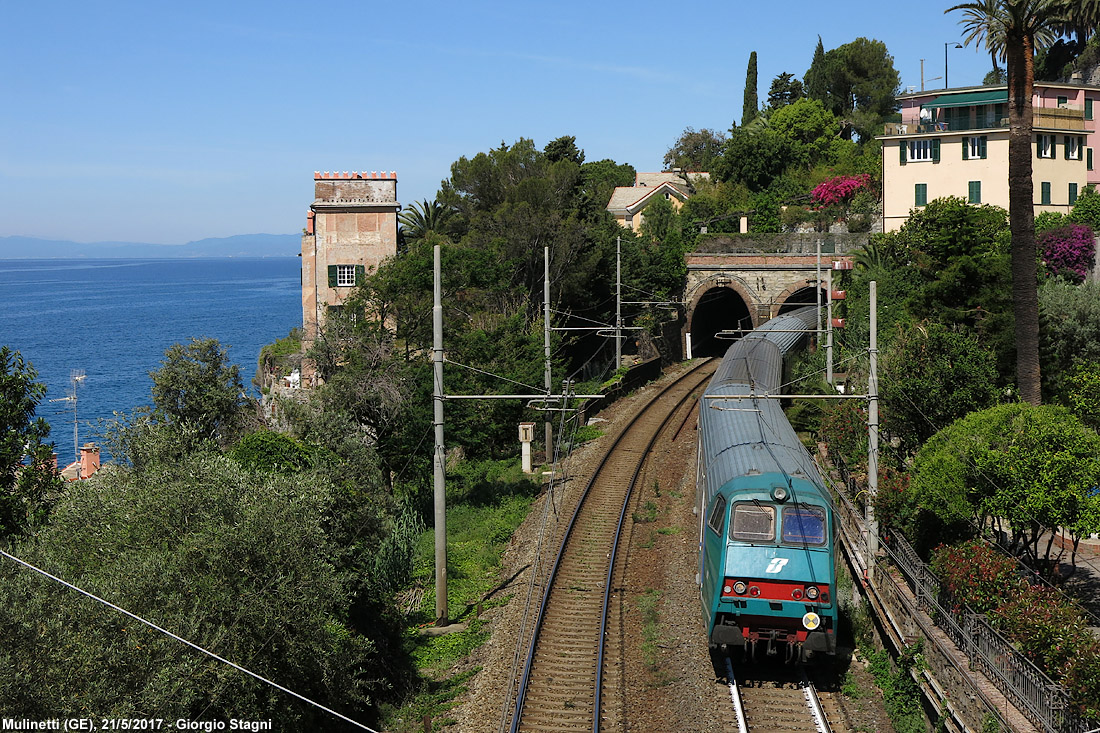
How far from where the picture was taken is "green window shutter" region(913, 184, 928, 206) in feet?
172

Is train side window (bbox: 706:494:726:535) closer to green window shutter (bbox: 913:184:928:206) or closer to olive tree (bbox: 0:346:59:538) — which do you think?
olive tree (bbox: 0:346:59:538)

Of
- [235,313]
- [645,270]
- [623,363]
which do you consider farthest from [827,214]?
[235,313]

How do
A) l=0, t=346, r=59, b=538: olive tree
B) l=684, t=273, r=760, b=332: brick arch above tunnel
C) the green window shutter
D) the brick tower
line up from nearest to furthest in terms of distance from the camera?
l=0, t=346, r=59, b=538: olive tree, the brick tower, the green window shutter, l=684, t=273, r=760, b=332: brick arch above tunnel

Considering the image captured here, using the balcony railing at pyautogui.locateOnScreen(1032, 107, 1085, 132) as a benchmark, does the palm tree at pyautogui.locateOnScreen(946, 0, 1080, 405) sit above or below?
below

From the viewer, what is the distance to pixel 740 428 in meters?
19.0

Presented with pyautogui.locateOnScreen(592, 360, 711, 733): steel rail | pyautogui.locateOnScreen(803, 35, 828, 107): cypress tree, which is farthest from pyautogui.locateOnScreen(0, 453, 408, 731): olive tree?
pyautogui.locateOnScreen(803, 35, 828, 107): cypress tree

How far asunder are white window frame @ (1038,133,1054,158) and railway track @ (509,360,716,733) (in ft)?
105

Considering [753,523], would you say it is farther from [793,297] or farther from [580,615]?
[793,297]

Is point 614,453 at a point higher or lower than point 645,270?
lower

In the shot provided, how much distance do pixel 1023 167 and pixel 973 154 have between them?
32484mm

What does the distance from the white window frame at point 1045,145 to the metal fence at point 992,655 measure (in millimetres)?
39795

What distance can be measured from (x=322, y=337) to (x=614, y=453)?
1022 cm

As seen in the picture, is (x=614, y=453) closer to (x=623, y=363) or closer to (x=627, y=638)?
(x=627, y=638)

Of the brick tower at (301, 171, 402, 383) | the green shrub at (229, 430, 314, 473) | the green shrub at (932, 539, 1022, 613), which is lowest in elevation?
the green shrub at (932, 539, 1022, 613)
